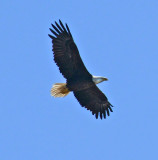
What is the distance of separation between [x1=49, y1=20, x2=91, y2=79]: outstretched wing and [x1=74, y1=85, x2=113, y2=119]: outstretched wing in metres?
0.98

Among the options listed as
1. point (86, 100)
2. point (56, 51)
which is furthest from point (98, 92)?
point (56, 51)

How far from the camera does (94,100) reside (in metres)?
25.1

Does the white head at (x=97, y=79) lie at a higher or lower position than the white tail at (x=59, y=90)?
higher

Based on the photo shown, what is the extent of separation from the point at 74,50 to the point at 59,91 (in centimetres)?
150

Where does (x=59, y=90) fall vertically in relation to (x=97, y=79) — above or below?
below

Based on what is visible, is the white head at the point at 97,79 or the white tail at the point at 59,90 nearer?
the white head at the point at 97,79

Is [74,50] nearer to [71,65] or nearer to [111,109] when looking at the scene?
[71,65]

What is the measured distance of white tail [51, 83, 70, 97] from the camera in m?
24.4

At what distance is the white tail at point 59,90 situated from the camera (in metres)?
24.4

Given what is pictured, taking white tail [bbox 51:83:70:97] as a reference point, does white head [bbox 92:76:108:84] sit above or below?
above

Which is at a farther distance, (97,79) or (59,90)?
(59,90)

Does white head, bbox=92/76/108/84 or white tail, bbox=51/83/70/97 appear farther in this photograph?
white tail, bbox=51/83/70/97

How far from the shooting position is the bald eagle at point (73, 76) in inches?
934

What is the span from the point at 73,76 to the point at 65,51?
79 centimetres
